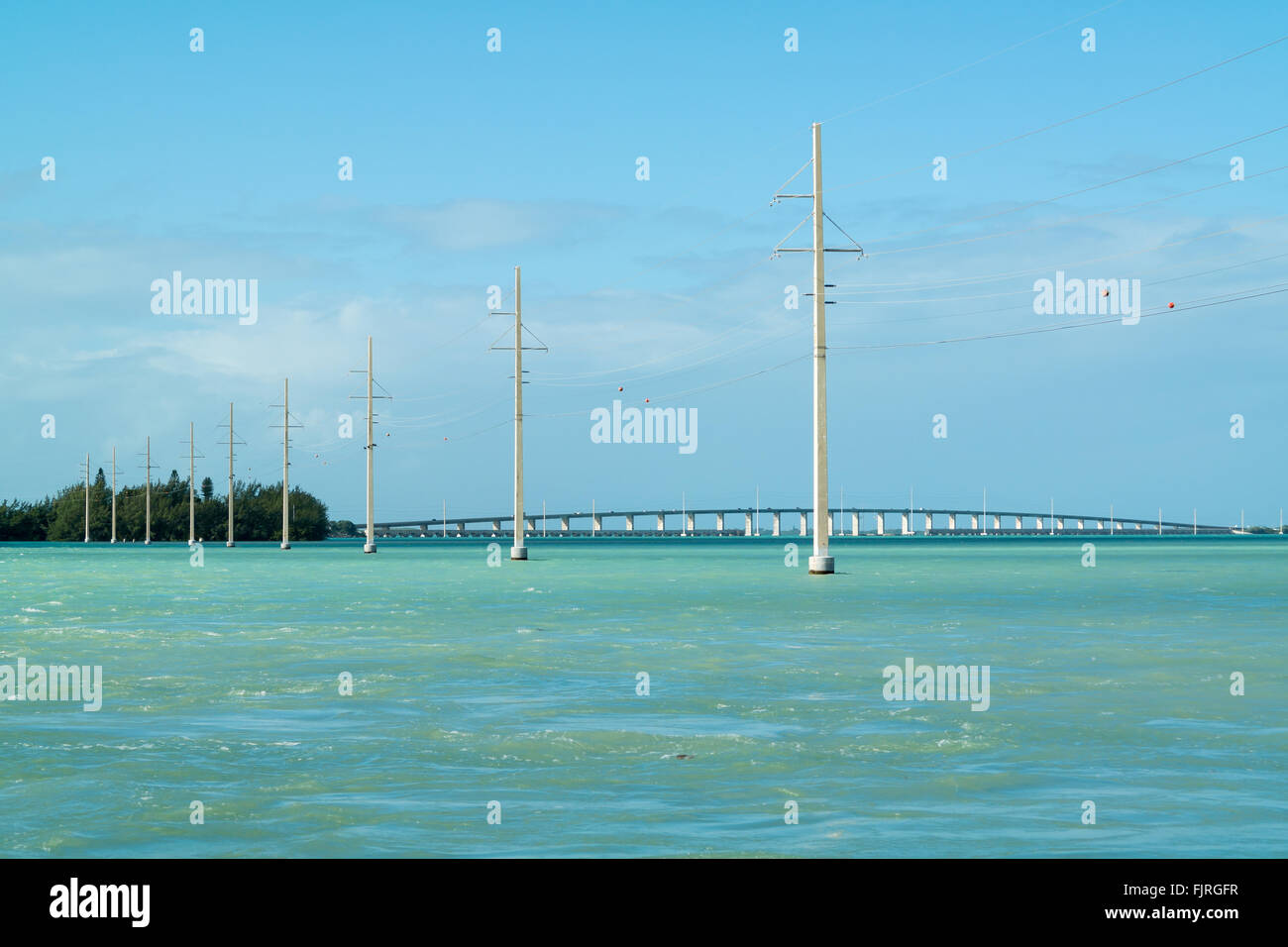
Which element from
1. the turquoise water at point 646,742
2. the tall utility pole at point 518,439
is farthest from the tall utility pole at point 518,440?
the turquoise water at point 646,742

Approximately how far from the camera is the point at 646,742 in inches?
582

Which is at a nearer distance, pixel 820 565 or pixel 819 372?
pixel 819 372

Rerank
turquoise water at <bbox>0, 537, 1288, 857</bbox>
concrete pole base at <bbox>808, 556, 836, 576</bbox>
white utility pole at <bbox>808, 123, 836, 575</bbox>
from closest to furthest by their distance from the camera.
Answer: turquoise water at <bbox>0, 537, 1288, 857</bbox> < white utility pole at <bbox>808, 123, 836, 575</bbox> < concrete pole base at <bbox>808, 556, 836, 576</bbox>

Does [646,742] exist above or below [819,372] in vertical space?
below

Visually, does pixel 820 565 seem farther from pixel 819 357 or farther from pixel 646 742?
pixel 646 742

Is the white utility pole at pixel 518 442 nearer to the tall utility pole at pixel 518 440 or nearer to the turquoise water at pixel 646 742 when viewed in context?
the tall utility pole at pixel 518 440

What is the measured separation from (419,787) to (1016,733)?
6616 mm

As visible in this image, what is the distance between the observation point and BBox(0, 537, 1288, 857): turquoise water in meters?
10.4

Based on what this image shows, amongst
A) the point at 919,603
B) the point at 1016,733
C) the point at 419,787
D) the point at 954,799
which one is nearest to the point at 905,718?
the point at 1016,733

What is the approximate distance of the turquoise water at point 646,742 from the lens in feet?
34.2

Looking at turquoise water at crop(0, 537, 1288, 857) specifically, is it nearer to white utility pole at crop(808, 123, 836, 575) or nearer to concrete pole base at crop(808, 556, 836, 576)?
white utility pole at crop(808, 123, 836, 575)

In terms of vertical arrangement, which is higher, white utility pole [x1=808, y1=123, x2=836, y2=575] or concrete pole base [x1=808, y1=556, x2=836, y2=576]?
white utility pole [x1=808, y1=123, x2=836, y2=575]

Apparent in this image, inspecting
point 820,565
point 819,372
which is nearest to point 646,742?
point 819,372

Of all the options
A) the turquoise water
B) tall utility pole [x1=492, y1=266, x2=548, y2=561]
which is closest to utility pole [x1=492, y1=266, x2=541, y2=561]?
tall utility pole [x1=492, y1=266, x2=548, y2=561]
